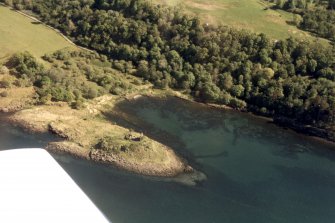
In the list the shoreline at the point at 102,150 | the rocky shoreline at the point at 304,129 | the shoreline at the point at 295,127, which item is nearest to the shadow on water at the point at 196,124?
the shoreline at the point at 295,127

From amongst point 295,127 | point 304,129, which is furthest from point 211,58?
point 304,129

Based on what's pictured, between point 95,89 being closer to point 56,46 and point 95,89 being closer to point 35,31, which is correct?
point 56,46

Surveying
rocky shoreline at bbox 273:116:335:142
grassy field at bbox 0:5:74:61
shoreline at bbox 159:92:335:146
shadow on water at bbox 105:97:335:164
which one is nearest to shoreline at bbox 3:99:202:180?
shadow on water at bbox 105:97:335:164

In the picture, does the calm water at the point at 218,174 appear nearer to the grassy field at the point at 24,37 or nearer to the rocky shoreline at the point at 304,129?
the rocky shoreline at the point at 304,129

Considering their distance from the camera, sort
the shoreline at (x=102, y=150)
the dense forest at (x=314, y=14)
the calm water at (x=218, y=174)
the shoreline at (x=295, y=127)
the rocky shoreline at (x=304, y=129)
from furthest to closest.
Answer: the dense forest at (x=314, y=14)
the rocky shoreline at (x=304, y=129)
the shoreline at (x=295, y=127)
the shoreline at (x=102, y=150)
the calm water at (x=218, y=174)

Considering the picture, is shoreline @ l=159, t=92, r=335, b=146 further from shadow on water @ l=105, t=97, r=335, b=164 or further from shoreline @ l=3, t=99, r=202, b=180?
shoreline @ l=3, t=99, r=202, b=180

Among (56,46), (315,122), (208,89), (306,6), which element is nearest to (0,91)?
(56,46)

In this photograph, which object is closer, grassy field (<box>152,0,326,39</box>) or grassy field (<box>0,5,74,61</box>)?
grassy field (<box>0,5,74,61</box>)
